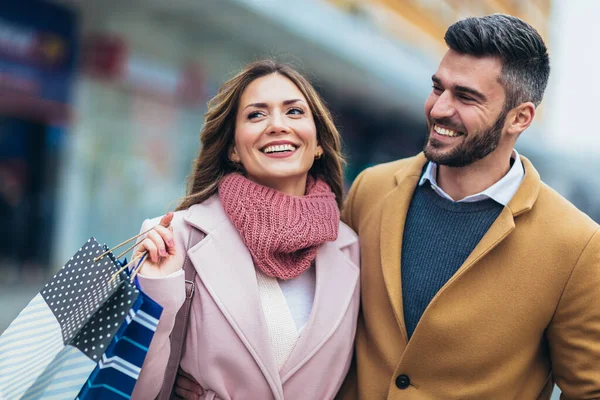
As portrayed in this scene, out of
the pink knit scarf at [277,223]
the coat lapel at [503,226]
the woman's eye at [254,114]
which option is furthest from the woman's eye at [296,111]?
the coat lapel at [503,226]

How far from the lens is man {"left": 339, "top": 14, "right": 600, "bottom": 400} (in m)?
2.38

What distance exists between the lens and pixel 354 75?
13.4m

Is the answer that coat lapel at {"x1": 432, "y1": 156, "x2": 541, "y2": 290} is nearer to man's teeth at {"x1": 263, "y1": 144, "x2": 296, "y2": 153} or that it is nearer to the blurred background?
man's teeth at {"x1": 263, "y1": 144, "x2": 296, "y2": 153}

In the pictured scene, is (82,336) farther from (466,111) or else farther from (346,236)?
(466,111)

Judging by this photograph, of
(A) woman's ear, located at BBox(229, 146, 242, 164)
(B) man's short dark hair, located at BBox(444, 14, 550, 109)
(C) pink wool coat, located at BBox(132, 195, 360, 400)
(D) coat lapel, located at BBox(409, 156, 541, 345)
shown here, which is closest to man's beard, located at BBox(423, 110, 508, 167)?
(B) man's short dark hair, located at BBox(444, 14, 550, 109)

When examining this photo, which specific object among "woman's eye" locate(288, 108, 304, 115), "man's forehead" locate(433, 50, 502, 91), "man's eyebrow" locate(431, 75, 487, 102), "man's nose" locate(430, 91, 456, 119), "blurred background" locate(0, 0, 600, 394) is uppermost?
"man's forehead" locate(433, 50, 502, 91)

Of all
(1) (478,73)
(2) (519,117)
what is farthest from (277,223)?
(2) (519,117)

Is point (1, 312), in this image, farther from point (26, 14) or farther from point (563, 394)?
point (563, 394)

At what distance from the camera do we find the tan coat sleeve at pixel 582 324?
232cm

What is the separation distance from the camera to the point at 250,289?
2.46 m

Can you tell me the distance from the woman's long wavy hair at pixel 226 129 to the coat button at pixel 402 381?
3.37 ft

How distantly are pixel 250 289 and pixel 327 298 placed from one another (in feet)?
1.04

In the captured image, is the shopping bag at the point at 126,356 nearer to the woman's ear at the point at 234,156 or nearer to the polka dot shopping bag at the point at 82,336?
the polka dot shopping bag at the point at 82,336

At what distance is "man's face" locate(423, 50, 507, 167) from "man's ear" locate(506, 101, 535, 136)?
6cm
